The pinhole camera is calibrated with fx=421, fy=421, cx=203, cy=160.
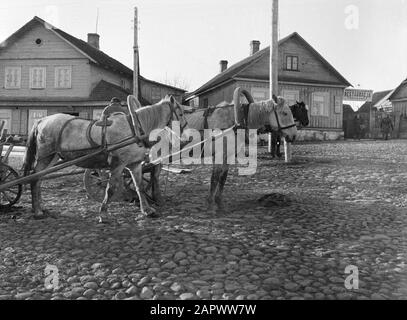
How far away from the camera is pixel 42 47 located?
29031mm

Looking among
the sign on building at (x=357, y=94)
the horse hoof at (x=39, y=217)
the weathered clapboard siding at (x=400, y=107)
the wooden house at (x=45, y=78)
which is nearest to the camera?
the horse hoof at (x=39, y=217)

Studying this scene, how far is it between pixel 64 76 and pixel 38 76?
186cm

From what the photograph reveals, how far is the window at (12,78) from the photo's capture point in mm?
29406

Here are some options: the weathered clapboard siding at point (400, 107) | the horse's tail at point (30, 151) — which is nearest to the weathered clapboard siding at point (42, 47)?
the horse's tail at point (30, 151)

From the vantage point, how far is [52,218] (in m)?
6.88

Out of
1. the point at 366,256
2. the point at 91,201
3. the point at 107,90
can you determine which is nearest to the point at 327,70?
the point at 107,90

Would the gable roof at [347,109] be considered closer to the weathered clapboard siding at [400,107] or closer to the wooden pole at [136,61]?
the weathered clapboard siding at [400,107]

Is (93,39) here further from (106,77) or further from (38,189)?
(38,189)

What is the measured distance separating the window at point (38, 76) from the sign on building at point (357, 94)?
72.4ft

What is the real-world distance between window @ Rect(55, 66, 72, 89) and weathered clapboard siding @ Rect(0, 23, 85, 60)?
0.81 metres

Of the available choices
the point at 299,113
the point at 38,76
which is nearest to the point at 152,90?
the point at 38,76

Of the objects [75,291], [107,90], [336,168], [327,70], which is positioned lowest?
[75,291]
